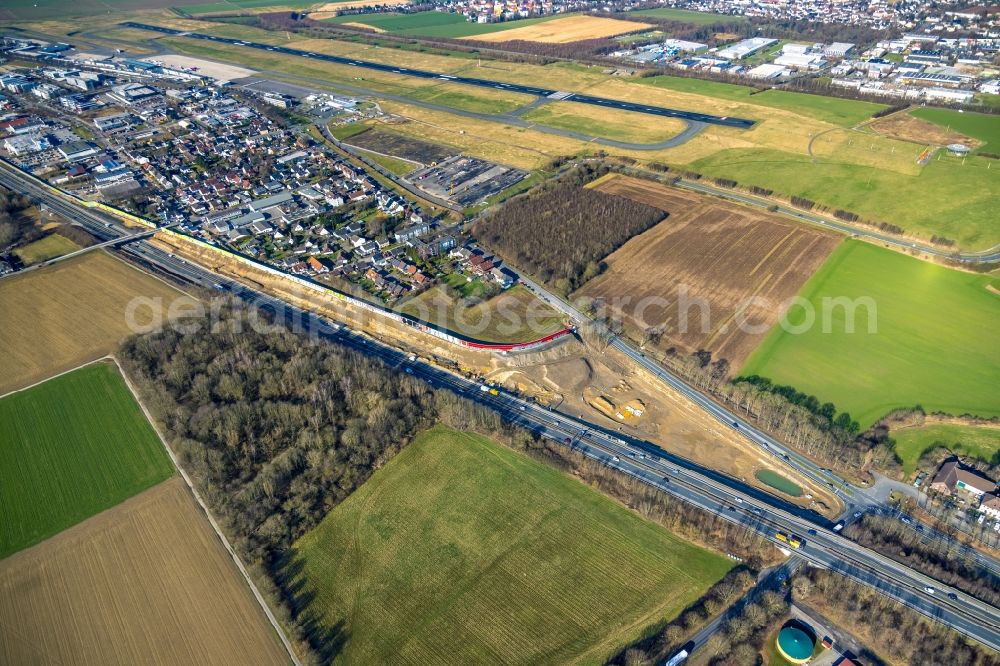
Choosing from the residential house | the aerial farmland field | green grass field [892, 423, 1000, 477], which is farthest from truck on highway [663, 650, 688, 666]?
the aerial farmland field

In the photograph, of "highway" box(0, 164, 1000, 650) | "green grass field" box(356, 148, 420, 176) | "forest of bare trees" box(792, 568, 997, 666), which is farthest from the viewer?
"green grass field" box(356, 148, 420, 176)

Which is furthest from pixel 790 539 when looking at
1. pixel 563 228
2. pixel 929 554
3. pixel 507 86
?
pixel 507 86

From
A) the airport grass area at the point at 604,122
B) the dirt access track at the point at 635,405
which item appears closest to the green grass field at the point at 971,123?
the airport grass area at the point at 604,122

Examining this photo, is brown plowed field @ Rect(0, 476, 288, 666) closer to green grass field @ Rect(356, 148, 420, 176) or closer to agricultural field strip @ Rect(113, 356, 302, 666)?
agricultural field strip @ Rect(113, 356, 302, 666)

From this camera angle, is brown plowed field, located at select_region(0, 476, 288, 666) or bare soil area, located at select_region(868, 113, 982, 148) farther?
bare soil area, located at select_region(868, 113, 982, 148)

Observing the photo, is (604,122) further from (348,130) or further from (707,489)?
(707,489)

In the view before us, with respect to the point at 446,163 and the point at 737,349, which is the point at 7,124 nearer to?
the point at 446,163
